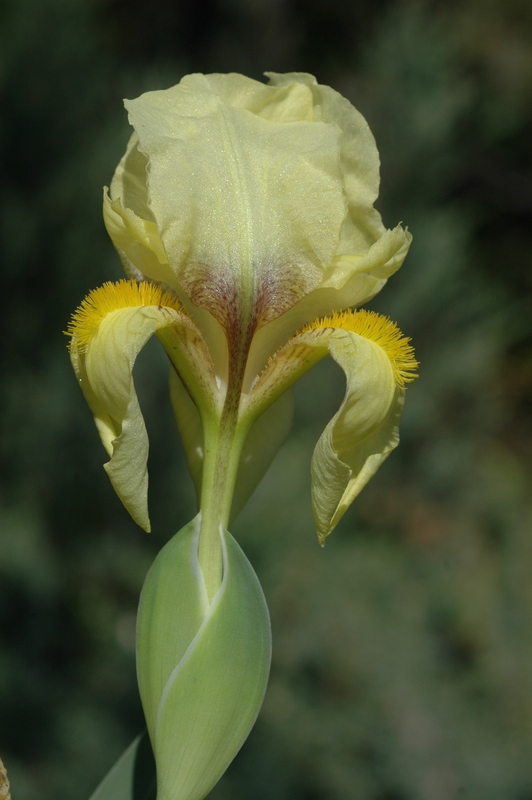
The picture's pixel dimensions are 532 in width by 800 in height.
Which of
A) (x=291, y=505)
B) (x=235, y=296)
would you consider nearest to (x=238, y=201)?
(x=235, y=296)

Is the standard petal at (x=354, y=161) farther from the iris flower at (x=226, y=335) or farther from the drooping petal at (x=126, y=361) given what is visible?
the drooping petal at (x=126, y=361)

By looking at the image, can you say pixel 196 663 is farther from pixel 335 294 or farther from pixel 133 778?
pixel 335 294

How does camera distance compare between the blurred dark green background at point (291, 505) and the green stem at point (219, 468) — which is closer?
the green stem at point (219, 468)

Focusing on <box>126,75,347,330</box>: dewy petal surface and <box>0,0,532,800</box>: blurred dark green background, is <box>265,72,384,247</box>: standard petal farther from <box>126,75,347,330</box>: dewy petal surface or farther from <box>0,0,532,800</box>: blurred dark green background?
<box>0,0,532,800</box>: blurred dark green background

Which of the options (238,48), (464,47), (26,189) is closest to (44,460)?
(26,189)

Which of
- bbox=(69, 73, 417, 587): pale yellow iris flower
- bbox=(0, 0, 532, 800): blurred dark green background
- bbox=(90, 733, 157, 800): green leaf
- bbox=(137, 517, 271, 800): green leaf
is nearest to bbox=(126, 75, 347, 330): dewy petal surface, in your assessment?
bbox=(69, 73, 417, 587): pale yellow iris flower

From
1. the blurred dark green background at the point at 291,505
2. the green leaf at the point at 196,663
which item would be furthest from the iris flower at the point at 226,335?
the blurred dark green background at the point at 291,505
